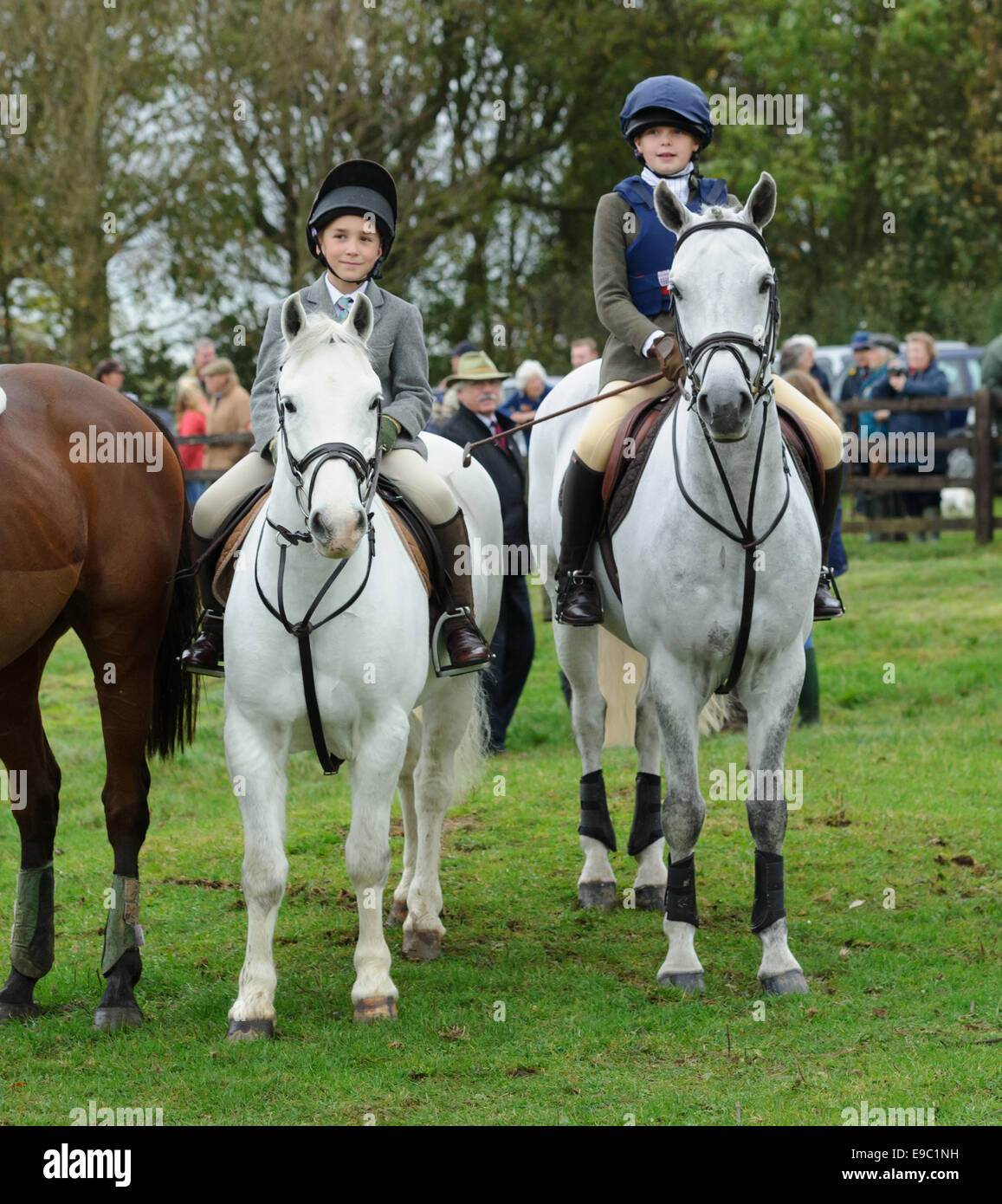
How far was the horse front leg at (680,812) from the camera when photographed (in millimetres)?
6285

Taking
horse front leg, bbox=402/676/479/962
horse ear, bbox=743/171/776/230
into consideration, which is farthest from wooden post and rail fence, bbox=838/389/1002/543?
horse ear, bbox=743/171/776/230

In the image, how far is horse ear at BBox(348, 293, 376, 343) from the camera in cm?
562

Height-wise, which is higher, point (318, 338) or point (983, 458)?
point (983, 458)

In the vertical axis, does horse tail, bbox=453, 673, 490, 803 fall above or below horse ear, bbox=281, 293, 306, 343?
below

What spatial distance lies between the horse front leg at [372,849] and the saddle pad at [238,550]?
0.71m

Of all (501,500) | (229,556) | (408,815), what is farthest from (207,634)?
(501,500)

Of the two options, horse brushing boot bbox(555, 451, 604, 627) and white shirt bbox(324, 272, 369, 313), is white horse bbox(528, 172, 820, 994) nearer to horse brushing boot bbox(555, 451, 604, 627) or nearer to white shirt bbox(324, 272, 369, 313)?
horse brushing boot bbox(555, 451, 604, 627)

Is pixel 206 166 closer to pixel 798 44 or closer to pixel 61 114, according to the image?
pixel 61 114

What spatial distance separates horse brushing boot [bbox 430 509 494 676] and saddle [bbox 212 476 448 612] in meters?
0.05

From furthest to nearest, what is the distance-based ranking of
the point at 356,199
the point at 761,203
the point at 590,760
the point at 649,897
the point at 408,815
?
1. the point at 590,760
2. the point at 649,897
3. the point at 408,815
4. the point at 356,199
5. the point at 761,203

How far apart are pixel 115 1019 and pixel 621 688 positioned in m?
3.62

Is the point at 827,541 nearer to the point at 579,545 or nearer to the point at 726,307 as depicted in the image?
the point at 579,545

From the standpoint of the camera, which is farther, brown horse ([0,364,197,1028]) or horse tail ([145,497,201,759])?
horse tail ([145,497,201,759])

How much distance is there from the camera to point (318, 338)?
5484 millimetres
